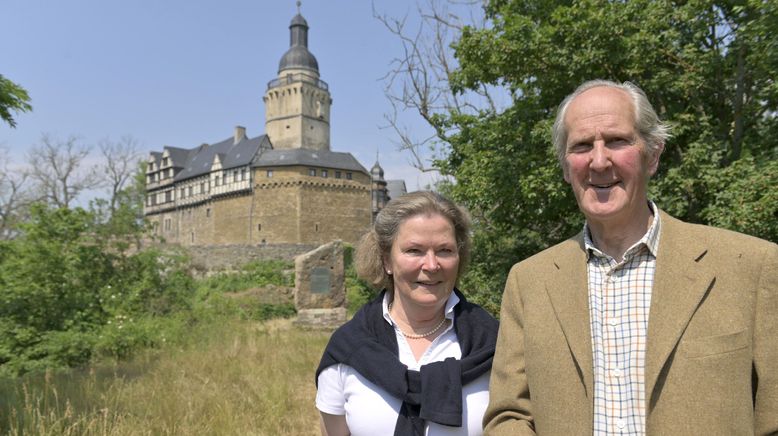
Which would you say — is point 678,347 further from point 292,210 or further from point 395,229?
point 292,210

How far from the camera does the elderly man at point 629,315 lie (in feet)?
5.02

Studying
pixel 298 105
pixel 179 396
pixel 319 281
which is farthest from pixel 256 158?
pixel 179 396

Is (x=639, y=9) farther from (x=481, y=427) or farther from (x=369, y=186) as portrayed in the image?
(x=369, y=186)

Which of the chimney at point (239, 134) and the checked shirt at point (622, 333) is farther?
the chimney at point (239, 134)

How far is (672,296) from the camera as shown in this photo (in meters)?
1.65

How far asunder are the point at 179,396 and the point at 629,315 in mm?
5164

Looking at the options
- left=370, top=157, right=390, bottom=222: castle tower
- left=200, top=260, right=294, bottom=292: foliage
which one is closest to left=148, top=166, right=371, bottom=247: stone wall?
left=370, top=157, right=390, bottom=222: castle tower

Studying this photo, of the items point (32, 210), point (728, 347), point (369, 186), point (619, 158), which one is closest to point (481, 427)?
point (728, 347)

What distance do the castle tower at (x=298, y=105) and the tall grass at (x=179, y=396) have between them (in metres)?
47.1

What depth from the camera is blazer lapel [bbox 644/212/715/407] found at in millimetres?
1596

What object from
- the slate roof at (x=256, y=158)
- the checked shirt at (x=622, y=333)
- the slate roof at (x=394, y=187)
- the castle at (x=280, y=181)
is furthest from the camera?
the slate roof at (x=394, y=187)

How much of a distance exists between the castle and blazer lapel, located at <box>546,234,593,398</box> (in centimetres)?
4182

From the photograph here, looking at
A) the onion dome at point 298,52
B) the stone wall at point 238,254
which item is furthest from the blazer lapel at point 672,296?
the onion dome at point 298,52

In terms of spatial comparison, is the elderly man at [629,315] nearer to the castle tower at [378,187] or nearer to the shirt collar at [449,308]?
the shirt collar at [449,308]
